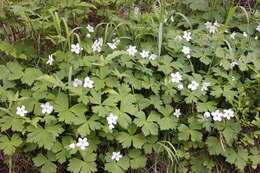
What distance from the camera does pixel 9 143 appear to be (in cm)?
280

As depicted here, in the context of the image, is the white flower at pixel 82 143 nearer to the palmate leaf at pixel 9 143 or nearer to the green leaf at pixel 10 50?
the palmate leaf at pixel 9 143

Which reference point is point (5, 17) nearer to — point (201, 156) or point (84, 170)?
point (84, 170)

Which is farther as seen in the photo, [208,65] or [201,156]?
[208,65]

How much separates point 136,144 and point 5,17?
1872 mm

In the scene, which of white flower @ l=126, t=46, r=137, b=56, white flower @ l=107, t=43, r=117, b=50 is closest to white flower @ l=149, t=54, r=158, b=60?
white flower @ l=126, t=46, r=137, b=56

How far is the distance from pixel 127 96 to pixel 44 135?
0.84m

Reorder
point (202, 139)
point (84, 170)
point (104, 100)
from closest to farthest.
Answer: point (84, 170), point (104, 100), point (202, 139)

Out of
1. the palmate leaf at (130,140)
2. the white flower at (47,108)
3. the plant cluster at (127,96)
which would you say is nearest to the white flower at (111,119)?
the plant cluster at (127,96)

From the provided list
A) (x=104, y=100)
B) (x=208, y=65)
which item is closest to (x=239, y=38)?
(x=208, y=65)

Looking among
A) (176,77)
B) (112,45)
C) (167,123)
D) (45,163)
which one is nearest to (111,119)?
(167,123)

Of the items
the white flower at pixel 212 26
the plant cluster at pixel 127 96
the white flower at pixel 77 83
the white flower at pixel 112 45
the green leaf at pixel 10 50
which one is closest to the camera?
the plant cluster at pixel 127 96

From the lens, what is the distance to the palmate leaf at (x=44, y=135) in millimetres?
2771

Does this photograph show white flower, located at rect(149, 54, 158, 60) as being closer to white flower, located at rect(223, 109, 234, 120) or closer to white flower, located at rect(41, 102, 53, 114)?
white flower, located at rect(223, 109, 234, 120)

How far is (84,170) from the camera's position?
2799 mm
